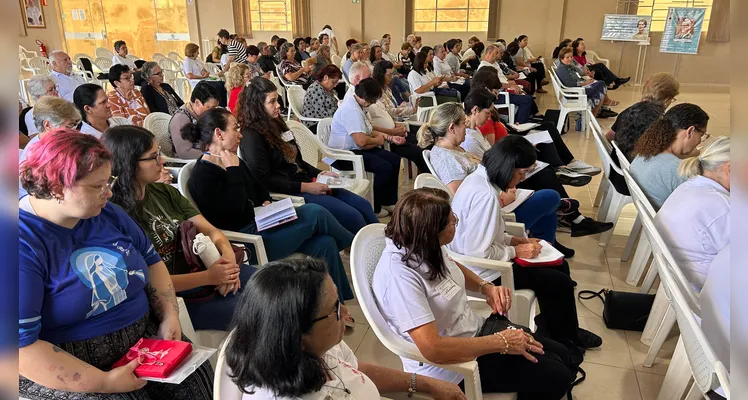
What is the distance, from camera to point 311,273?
1.10 meters

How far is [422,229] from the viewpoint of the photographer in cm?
158

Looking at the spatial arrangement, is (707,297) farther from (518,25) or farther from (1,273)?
(518,25)

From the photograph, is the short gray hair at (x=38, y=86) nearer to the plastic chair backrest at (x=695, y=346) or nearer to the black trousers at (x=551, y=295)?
the black trousers at (x=551, y=295)

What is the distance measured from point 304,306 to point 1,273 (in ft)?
2.62

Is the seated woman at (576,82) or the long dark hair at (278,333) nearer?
the long dark hair at (278,333)

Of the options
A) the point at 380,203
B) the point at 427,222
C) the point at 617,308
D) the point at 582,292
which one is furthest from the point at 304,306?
the point at 380,203

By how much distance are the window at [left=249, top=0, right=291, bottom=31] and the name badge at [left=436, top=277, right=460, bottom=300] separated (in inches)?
476

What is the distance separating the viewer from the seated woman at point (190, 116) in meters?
3.34

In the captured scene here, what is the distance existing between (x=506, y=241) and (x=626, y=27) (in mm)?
10679

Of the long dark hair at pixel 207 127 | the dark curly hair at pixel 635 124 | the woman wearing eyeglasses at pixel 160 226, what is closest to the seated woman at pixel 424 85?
the dark curly hair at pixel 635 124

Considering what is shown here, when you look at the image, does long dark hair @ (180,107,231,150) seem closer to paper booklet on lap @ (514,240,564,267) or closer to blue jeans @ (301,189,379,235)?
blue jeans @ (301,189,379,235)

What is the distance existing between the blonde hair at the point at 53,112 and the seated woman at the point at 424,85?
13.1 ft

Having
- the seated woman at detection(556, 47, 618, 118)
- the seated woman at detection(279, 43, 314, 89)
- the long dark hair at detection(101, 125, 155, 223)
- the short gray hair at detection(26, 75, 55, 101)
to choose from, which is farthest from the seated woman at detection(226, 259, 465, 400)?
the seated woman at detection(556, 47, 618, 118)

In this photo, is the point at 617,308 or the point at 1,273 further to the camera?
the point at 617,308
